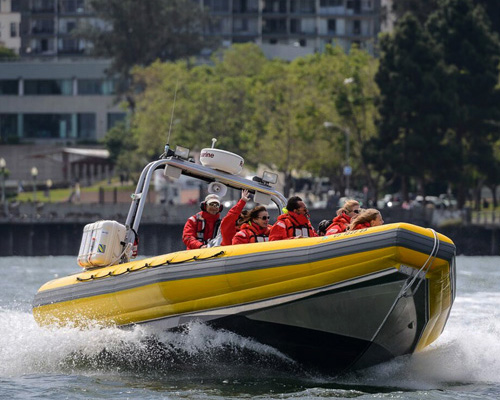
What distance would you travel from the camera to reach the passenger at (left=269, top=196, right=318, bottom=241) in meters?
15.4

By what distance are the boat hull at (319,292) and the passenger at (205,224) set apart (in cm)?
135

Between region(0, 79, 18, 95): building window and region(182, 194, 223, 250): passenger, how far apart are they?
9896cm

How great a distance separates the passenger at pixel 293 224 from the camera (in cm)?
1538

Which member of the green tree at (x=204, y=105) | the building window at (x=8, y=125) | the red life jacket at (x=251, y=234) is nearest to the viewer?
the red life jacket at (x=251, y=234)

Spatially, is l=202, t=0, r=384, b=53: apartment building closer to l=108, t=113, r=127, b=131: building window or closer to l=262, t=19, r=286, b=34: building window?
l=262, t=19, r=286, b=34: building window

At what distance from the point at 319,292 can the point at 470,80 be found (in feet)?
158

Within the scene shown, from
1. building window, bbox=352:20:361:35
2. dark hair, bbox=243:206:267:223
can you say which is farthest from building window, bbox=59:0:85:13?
dark hair, bbox=243:206:267:223

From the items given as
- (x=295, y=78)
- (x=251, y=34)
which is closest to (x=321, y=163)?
(x=295, y=78)

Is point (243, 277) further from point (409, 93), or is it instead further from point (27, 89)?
point (27, 89)

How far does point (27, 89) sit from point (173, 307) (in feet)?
331

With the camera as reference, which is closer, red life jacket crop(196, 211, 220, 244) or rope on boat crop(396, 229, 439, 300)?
rope on boat crop(396, 229, 439, 300)

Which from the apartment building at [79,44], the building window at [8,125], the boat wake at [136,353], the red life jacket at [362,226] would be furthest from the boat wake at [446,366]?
the building window at [8,125]

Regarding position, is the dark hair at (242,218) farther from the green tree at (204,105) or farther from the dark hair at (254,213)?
the green tree at (204,105)

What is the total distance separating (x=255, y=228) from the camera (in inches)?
621
